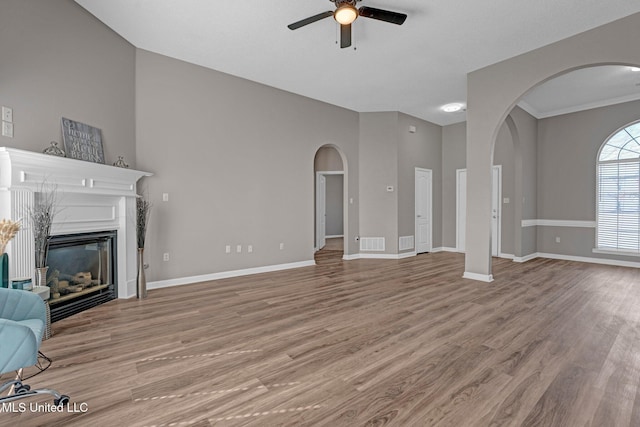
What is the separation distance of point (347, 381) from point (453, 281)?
3317 mm

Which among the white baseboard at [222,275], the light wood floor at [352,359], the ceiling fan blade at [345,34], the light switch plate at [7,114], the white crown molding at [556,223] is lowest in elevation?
the light wood floor at [352,359]

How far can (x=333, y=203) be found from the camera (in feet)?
38.8

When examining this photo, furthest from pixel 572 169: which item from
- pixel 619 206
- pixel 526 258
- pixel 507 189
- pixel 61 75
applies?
pixel 61 75

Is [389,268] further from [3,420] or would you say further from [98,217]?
[3,420]

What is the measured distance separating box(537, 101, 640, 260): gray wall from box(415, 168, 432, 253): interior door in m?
2.45

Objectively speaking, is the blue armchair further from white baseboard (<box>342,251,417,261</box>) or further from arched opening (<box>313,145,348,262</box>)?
white baseboard (<box>342,251,417,261</box>)

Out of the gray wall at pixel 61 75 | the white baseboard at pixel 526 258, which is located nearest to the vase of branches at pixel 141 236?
the gray wall at pixel 61 75

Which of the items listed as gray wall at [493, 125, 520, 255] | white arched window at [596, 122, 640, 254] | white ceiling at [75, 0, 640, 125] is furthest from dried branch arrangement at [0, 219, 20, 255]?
white arched window at [596, 122, 640, 254]

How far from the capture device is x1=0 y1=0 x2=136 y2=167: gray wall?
2.78 meters

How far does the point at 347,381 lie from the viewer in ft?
6.63

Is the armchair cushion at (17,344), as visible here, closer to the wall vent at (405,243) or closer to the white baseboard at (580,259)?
the wall vent at (405,243)

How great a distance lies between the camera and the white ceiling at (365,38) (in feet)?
11.1

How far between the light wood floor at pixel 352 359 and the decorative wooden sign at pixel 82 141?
176 centimetres

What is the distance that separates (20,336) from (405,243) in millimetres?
6701
